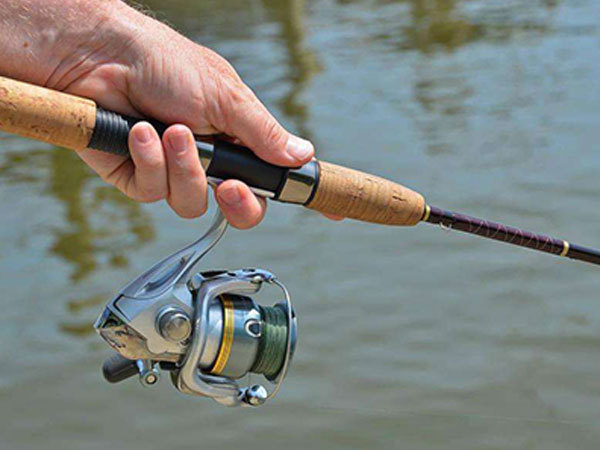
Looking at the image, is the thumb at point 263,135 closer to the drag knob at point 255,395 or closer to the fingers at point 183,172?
the fingers at point 183,172

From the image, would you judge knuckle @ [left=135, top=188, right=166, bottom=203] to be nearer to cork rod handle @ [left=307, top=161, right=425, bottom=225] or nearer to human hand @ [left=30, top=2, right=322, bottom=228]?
human hand @ [left=30, top=2, right=322, bottom=228]

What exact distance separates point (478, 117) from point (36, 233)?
98.9 inches

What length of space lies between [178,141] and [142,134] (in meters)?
0.06

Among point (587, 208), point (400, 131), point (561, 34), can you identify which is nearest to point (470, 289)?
point (587, 208)

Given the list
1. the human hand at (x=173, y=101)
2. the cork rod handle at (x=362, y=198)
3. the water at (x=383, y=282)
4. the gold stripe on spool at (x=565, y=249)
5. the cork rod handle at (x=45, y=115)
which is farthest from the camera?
the water at (x=383, y=282)

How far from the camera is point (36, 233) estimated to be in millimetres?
4785

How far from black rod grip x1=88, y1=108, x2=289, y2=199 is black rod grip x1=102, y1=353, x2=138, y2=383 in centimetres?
36

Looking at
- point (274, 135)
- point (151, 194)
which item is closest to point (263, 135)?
point (274, 135)

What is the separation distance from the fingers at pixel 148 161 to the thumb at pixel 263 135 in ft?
0.52

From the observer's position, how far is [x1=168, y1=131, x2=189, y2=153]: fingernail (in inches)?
69.9

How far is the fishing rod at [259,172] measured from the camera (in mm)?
1728

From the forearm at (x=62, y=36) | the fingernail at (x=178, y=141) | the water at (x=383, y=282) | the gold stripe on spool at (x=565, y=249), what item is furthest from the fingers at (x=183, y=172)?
the water at (x=383, y=282)

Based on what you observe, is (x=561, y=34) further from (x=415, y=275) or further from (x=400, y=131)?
(x=415, y=275)

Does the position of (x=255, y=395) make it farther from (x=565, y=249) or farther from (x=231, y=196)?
(x=565, y=249)
